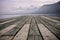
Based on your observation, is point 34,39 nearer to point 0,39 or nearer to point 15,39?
point 15,39

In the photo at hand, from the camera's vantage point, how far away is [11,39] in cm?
196

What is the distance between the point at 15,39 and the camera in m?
1.96

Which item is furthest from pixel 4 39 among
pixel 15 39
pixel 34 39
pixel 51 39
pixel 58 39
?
pixel 58 39

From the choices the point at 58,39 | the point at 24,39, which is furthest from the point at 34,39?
the point at 58,39

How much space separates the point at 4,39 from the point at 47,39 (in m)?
0.86

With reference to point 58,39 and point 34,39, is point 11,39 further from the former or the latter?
point 58,39

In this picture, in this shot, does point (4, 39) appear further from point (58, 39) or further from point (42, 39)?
point (58, 39)

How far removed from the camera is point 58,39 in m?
1.96

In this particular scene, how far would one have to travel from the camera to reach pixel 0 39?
78.6 inches

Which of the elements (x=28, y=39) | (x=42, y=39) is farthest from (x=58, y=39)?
(x=28, y=39)

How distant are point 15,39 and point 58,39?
844 mm

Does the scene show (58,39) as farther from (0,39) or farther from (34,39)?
(0,39)

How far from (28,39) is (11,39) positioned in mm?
334

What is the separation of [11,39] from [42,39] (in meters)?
0.61
